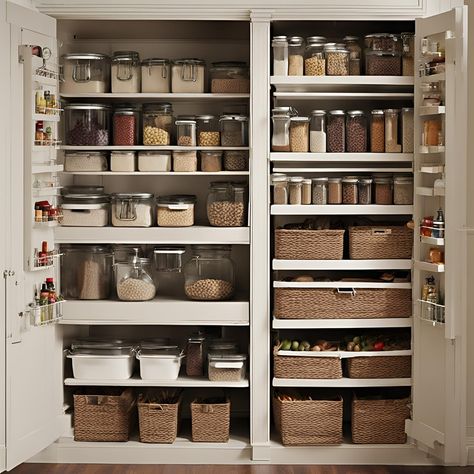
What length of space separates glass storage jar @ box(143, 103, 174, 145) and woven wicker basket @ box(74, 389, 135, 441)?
129cm

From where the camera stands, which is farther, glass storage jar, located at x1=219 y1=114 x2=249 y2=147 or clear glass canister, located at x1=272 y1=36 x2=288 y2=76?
glass storage jar, located at x1=219 y1=114 x2=249 y2=147

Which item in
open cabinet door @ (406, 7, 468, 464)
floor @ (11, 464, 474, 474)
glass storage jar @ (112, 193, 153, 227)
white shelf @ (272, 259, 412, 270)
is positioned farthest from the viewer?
glass storage jar @ (112, 193, 153, 227)

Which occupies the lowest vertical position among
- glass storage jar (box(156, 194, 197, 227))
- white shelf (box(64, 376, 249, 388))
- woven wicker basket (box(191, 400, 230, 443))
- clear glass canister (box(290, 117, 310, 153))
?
woven wicker basket (box(191, 400, 230, 443))

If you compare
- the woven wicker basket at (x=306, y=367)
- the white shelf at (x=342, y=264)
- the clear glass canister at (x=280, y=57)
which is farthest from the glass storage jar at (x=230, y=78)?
the woven wicker basket at (x=306, y=367)

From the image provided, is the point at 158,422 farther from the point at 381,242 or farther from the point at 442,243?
the point at 442,243

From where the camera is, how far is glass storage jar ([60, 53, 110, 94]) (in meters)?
4.82

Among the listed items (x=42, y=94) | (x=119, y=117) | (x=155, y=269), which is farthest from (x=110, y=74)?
(x=155, y=269)

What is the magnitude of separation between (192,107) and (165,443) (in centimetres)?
178

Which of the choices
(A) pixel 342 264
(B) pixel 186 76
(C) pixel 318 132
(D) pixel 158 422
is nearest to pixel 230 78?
(B) pixel 186 76

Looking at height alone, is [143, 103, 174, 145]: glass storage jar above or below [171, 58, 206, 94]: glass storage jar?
below

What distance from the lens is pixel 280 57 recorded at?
4.71 m

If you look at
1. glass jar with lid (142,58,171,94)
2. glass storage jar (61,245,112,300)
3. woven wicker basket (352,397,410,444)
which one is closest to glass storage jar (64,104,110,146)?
glass jar with lid (142,58,171,94)

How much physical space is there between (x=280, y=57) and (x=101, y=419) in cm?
198

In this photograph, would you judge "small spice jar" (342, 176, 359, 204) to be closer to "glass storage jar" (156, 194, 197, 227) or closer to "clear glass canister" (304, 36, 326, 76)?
"clear glass canister" (304, 36, 326, 76)
